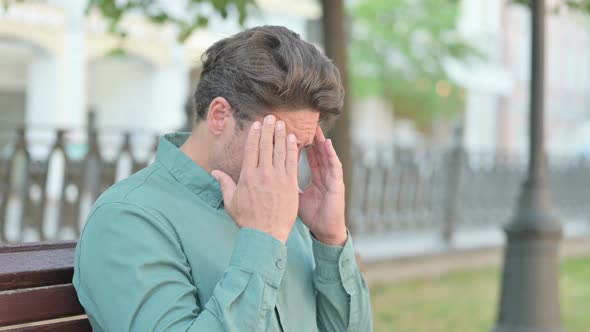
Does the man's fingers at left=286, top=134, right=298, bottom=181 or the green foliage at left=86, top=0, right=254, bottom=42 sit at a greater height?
the green foliage at left=86, top=0, right=254, bottom=42

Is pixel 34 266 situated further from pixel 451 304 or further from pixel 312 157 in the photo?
pixel 451 304

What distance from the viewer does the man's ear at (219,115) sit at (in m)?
1.86

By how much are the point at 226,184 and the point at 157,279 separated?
251 mm

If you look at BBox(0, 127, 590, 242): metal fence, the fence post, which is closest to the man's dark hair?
BBox(0, 127, 590, 242): metal fence

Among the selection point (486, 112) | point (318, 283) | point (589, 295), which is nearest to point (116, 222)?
point (318, 283)

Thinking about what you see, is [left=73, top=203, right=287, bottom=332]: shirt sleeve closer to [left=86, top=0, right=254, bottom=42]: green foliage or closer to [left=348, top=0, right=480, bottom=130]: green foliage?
[left=86, top=0, right=254, bottom=42]: green foliage

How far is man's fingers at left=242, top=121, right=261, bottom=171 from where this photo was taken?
1.76 metres

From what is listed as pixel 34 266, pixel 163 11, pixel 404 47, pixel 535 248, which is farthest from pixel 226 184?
pixel 404 47

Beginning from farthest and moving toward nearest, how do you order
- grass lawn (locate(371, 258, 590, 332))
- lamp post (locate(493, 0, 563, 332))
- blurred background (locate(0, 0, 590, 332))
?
grass lawn (locate(371, 258, 590, 332)) → blurred background (locate(0, 0, 590, 332)) → lamp post (locate(493, 0, 563, 332))

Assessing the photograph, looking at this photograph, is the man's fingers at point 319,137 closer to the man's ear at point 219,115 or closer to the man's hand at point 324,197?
the man's hand at point 324,197

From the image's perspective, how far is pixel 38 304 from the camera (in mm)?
1869

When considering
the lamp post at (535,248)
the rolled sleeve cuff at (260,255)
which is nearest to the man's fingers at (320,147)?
the rolled sleeve cuff at (260,255)

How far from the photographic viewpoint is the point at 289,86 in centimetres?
181

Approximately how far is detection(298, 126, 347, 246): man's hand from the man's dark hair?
0.74 ft
